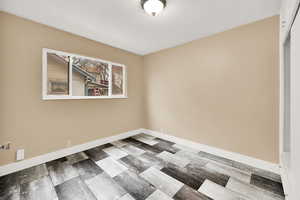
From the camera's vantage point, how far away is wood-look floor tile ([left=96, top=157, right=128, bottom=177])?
74.6 inches

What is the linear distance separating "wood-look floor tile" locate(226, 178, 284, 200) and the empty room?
1 cm

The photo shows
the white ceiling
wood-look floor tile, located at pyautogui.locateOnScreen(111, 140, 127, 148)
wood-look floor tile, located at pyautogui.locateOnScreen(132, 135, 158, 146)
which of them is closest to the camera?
the white ceiling

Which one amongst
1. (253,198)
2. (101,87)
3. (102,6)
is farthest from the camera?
(101,87)

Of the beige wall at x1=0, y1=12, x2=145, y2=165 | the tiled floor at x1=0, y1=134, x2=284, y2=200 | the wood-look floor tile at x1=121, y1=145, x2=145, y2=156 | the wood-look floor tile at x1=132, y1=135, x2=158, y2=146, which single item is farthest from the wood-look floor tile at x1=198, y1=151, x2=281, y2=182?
the beige wall at x1=0, y1=12, x2=145, y2=165

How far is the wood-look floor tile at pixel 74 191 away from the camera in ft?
4.68

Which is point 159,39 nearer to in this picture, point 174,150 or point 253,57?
point 253,57

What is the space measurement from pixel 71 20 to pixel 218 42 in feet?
8.95

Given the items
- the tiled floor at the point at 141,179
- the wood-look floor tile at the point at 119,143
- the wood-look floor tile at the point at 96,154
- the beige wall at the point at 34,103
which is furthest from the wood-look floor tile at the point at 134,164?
the beige wall at the point at 34,103

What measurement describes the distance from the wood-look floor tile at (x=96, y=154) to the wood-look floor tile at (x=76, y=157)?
7 cm

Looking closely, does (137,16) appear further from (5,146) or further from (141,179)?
(5,146)

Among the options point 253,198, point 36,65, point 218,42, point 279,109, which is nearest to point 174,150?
point 253,198

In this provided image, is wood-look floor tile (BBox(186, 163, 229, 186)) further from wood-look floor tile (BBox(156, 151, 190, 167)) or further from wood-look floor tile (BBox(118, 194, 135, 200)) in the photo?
wood-look floor tile (BBox(118, 194, 135, 200))

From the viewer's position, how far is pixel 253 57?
2.00 meters

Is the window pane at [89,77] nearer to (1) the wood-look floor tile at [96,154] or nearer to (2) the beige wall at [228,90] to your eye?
(1) the wood-look floor tile at [96,154]
